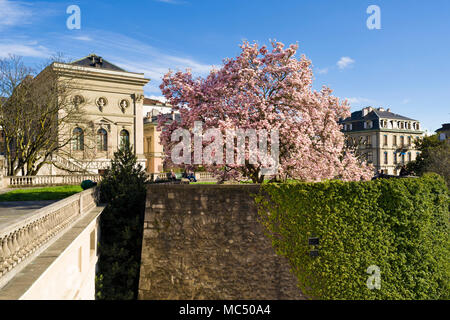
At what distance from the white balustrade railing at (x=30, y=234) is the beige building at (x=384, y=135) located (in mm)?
67167

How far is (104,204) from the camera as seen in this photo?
1598cm

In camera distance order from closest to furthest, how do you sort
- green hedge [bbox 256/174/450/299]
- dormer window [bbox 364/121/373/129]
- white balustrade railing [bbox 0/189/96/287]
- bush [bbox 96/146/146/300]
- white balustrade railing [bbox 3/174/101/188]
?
1. white balustrade railing [bbox 0/189/96/287]
2. green hedge [bbox 256/174/450/299]
3. bush [bbox 96/146/146/300]
4. white balustrade railing [bbox 3/174/101/188]
5. dormer window [bbox 364/121/373/129]

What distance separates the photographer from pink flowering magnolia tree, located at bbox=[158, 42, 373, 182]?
17719 millimetres

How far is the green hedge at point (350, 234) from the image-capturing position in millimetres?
13586

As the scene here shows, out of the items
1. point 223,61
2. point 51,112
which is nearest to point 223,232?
point 223,61

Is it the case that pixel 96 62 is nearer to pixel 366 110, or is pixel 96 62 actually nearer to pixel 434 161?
pixel 434 161

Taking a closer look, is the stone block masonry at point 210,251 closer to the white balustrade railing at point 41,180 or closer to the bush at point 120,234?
the bush at point 120,234

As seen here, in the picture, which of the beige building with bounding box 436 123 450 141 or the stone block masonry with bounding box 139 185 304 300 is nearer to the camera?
the stone block masonry with bounding box 139 185 304 300

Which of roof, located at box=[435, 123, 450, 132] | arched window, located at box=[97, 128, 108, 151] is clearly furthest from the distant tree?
roof, located at box=[435, 123, 450, 132]

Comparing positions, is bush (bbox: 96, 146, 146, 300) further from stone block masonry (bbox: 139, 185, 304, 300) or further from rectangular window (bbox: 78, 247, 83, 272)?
rectangular window (bbox: 78, 247, 83, 272)

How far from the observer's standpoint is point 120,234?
49.9ft

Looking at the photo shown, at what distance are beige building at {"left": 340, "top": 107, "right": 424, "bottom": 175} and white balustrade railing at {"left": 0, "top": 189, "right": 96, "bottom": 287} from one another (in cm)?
6717

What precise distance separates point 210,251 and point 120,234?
4.21 metres

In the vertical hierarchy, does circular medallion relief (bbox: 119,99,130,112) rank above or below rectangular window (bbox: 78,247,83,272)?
above
